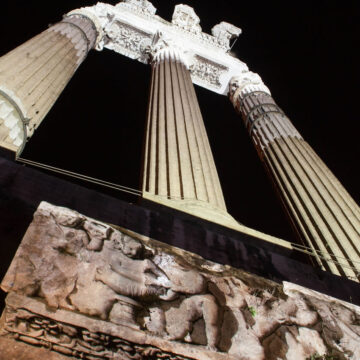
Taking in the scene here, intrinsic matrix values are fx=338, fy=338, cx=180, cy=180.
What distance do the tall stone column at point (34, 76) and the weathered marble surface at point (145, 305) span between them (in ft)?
6.05

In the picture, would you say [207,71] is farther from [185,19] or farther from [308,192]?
[308,192]

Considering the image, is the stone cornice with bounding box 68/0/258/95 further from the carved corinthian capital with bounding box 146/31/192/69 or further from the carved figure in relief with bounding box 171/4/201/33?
the carved corinthian capital with bounding box 146/31/192/69

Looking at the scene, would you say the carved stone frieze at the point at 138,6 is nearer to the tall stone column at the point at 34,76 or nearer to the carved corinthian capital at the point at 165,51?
the carved corinthian capital at the point at 165,51

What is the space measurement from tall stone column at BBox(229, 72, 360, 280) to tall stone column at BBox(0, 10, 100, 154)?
5.48m

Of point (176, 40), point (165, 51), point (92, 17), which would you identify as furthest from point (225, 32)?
point (92, 17)

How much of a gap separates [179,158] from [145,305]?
4.87m

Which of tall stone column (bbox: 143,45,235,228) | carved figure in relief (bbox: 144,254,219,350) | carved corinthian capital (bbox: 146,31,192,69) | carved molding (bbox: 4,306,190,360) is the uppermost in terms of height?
carved corinthian capital (bbox: 146,31,192,69)

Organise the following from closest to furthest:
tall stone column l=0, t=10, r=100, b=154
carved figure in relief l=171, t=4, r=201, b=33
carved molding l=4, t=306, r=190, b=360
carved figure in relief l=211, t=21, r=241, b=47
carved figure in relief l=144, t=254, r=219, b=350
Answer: carved molding l=4, t=306, r=190, b=360 → carved figure in relief l=144, t=254, r=219, b=350 → tall stone column l=0, t=10, r=100, b=154 → carved figure in relief l=171, t=4, r=201, b=33 → carved figure in relief l=211, t=21, r=241, b=47

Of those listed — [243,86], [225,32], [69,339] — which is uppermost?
[225,32]

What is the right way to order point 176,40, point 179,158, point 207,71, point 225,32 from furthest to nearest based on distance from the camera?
point 225,32 < point 207,71 < point 176,40 < point 179,158

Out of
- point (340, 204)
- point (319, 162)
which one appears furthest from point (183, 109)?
point (340, 204)

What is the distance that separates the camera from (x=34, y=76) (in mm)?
7809

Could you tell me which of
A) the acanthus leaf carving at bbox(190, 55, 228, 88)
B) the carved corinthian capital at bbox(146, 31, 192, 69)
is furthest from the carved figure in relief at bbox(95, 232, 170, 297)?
the acanthus leaf carving at bbox(190, 55, 228, 88)

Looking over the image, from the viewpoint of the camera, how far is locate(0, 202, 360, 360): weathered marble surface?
6.78 ft
